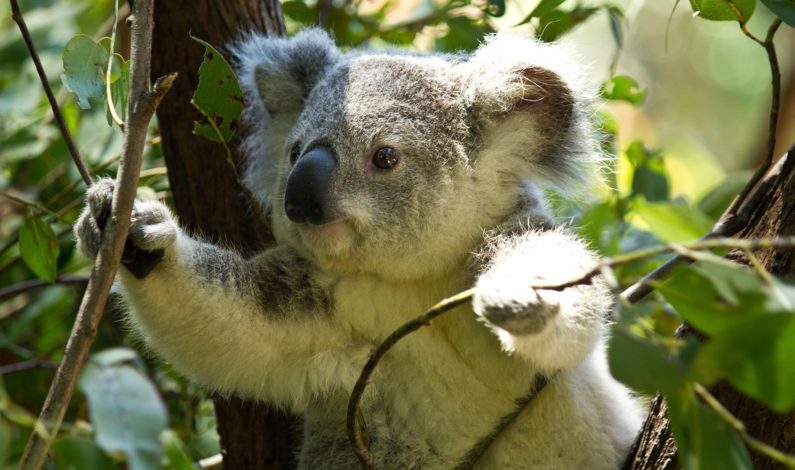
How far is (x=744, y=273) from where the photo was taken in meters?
1.33

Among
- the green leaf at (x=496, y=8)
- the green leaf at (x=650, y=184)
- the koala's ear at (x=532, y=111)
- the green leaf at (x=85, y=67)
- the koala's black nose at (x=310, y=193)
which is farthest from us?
the green leaf at (x=650, y=184)

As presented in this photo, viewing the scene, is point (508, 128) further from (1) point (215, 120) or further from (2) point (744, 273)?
(2) point (744, 273)

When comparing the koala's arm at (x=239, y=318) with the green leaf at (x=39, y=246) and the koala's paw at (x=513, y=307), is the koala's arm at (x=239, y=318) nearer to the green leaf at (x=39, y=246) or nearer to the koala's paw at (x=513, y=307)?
the green leaf at (x=39, y=246)

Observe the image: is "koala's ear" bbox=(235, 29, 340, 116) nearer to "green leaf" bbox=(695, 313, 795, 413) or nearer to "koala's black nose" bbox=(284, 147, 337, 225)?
"koala's black nose" bbox=(284, 147, 337, 225)

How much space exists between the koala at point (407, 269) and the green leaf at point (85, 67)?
0.36 metres

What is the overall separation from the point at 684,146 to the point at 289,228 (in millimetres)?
8587

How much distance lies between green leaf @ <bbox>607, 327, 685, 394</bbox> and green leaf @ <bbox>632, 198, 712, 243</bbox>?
869 mm

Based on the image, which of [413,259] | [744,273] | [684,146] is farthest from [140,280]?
[684,146]

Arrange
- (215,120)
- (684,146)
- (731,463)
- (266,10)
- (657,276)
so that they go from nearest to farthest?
(731,463) < (657,276) < (215,120) < (266,10) < (684,146)

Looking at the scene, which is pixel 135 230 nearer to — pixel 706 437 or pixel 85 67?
pixel 85 67

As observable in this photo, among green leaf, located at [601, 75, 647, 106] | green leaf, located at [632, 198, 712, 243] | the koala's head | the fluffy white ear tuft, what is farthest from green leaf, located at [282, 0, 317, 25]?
green leaf, located at [632, 198, 712, 243]

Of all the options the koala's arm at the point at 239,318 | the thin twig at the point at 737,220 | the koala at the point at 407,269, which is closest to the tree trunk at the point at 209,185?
the koala at the point at 407,269

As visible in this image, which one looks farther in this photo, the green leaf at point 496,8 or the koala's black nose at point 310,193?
the green leaf at point 496,8

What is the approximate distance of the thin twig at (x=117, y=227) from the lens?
5.04 ft
